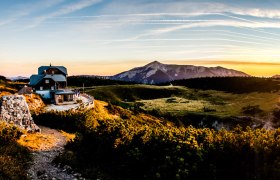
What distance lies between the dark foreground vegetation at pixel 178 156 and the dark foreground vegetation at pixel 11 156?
273cm

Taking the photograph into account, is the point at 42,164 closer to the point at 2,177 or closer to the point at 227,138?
the point at 2,177

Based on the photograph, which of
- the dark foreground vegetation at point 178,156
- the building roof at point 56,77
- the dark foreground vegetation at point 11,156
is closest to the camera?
the dark foreground vegetation at point 178,156

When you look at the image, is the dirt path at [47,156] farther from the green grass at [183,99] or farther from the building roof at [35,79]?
the green grass at [183,99]

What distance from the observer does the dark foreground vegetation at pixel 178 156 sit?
14477 mm

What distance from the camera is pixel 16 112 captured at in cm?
3041

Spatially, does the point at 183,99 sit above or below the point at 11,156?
below

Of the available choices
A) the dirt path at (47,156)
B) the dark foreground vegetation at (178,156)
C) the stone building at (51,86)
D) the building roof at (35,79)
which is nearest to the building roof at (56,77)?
the stone building at (51,86)

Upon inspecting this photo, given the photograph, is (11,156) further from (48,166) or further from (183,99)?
(183,99)

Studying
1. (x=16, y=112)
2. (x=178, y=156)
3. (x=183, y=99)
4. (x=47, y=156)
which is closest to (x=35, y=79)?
(x=16, y=112)

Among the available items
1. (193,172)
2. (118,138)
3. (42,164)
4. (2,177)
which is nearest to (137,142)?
(118,138)

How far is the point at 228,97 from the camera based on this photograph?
156m

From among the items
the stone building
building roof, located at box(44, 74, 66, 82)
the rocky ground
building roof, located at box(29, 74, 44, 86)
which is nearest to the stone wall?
the rocky ground

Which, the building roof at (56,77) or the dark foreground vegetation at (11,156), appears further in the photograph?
the building roof at (56,77)

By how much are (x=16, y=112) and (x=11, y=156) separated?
41.5ft
